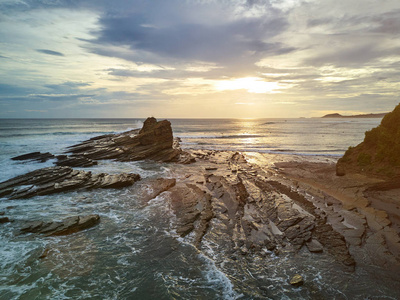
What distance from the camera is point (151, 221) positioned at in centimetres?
1359

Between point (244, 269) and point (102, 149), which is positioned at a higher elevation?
point (102, 149)

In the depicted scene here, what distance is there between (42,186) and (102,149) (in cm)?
1554

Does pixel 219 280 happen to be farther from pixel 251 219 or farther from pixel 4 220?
pixel 4 220

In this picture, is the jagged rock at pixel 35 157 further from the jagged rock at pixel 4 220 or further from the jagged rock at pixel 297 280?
the jagged rock at pixel 297 280

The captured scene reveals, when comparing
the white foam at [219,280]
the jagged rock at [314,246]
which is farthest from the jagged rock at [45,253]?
the jagged rock at [314,246]

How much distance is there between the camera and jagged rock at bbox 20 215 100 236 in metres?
12.0

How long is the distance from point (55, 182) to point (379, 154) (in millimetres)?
32165

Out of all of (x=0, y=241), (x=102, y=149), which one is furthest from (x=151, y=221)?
(x=102, y=149)

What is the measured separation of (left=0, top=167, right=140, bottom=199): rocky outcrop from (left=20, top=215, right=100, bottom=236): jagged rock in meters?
6.25

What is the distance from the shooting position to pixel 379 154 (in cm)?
2070

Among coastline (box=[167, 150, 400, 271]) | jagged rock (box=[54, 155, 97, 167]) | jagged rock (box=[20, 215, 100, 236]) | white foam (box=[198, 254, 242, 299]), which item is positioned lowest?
white foam (box=[198, 254, 242, 299])

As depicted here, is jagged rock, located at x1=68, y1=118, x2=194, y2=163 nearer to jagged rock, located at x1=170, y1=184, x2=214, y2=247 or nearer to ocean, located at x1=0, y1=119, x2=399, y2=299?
jagged rock, located at x1=170, y1=184, x2=214, y2=247

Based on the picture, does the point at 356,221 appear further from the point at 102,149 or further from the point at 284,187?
the point at 102,149

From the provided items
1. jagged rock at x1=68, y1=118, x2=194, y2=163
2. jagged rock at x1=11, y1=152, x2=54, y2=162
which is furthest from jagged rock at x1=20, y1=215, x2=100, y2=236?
jagged rock at x1=11, y1=152, x2=54, y2=162
